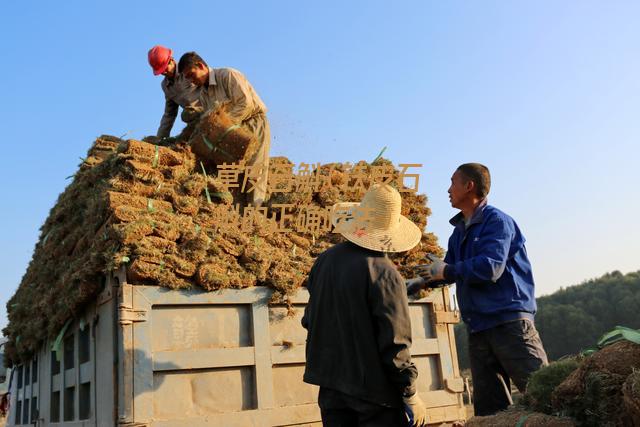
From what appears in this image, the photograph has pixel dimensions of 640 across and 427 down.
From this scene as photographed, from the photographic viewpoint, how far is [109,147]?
6.28m

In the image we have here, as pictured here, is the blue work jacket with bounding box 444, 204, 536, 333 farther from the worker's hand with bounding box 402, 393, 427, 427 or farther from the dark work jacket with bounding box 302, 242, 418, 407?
the worker's hand with bounding box 402, 393, 427, 427

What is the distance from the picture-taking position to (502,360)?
3.74m

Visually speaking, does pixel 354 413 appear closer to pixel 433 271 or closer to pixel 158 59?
pixel 433 271

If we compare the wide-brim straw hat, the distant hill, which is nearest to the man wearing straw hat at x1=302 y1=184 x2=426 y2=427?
the wide-brim straw hat

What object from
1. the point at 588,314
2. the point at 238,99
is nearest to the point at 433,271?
the point at 238,99

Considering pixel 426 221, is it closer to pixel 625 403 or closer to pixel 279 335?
pixel 279 335

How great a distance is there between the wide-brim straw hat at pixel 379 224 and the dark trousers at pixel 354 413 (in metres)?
0.80

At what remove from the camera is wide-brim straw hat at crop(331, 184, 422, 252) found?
3051 mm

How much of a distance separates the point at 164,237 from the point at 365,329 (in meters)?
2.08

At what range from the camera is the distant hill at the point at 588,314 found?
150ft

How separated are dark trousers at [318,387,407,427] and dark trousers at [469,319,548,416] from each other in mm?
Result: 1166

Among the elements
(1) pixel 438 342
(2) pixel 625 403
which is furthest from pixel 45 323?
(2) pixel 625 403

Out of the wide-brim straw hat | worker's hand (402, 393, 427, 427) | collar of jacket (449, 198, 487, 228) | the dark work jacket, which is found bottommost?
worker's hand (402, 393, 427, 427)

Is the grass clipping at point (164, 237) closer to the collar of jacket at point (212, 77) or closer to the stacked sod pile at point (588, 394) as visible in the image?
the collar of jacket at point (212, 77)
